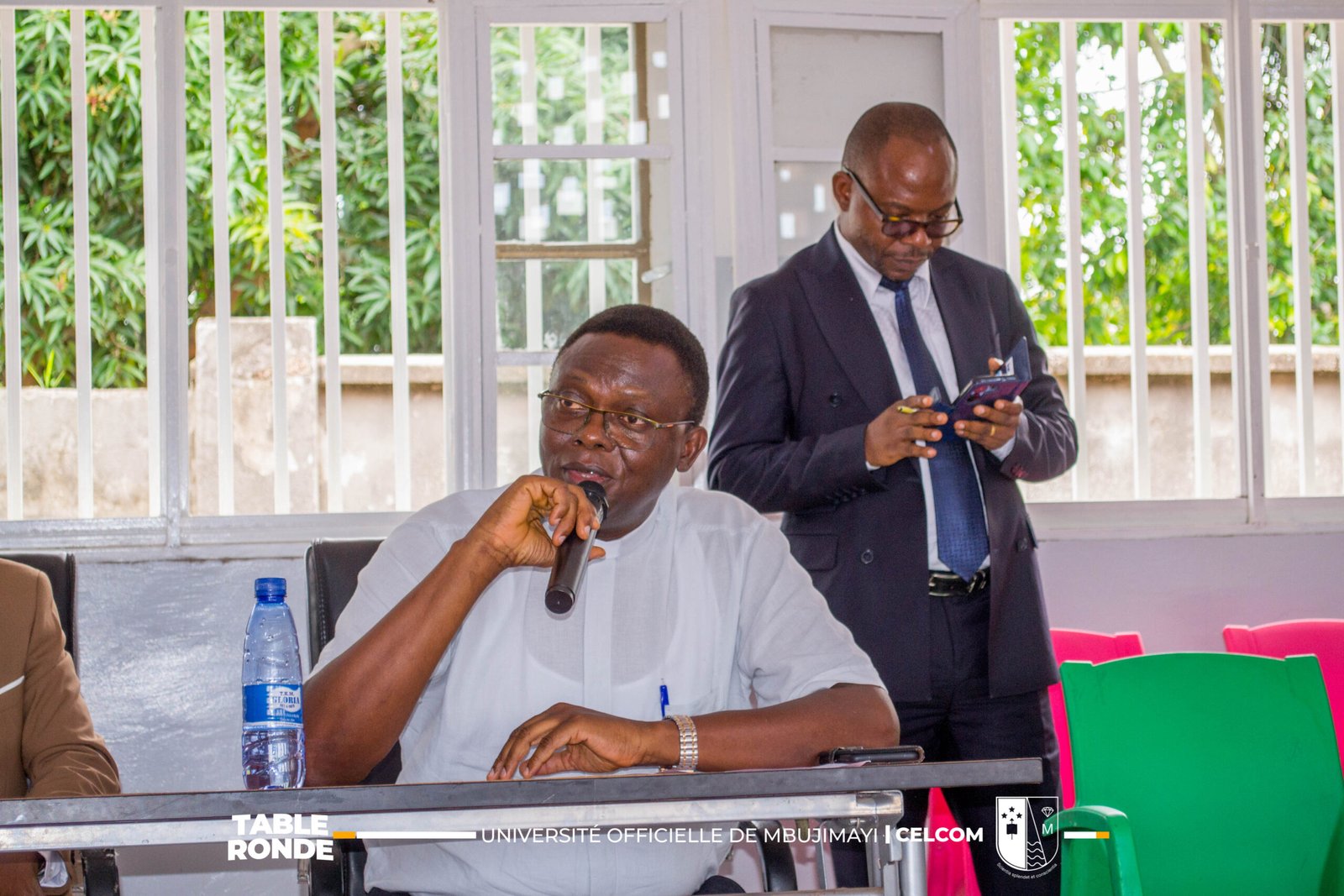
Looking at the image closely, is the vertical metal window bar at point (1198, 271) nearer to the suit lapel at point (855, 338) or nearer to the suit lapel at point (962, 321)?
the suit lapel at point (962, 321)

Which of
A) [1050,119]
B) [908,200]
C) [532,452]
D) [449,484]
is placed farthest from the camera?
[1050,119]

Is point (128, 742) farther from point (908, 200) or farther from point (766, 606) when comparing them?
point (908, 200)

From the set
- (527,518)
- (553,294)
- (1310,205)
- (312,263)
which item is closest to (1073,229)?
(553,294)

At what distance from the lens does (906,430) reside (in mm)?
2271

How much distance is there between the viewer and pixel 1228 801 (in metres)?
2.23

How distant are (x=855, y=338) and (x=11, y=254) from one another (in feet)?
7.29

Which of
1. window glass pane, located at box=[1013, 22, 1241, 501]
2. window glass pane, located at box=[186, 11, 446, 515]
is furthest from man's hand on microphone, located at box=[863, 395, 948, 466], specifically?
window glass pane, located at box=[1013, 22, 1241, 501]

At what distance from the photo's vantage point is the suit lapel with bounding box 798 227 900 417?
2514 mm

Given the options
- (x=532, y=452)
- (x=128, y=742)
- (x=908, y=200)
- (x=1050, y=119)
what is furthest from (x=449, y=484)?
(x=1050, y=119)

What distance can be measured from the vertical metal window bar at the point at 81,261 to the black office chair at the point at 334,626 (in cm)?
171

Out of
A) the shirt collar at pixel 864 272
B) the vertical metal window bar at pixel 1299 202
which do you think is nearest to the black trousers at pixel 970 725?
the shirt collar at pixel 864 272

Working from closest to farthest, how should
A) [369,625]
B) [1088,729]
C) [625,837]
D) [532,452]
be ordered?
[625,837] < [369,625] < [1088,729] < [532,452]

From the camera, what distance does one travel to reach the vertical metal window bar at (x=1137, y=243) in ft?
12.3

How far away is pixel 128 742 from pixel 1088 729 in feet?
6.77
